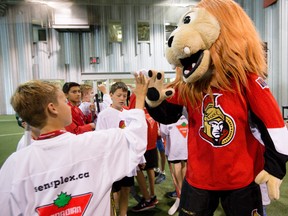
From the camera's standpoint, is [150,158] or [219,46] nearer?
[219,46]

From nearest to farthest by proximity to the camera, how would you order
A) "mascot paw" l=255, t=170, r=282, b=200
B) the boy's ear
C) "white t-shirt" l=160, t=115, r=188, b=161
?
the boy's ear, "mascot paw" l=255, t=170, r=282, b=200, "white t-shirt" l=160, t=115, r=188, b=161

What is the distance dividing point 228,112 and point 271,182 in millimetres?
380

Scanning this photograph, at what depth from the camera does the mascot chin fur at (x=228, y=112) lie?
1.29 meters

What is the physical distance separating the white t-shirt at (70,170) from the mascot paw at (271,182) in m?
0.59

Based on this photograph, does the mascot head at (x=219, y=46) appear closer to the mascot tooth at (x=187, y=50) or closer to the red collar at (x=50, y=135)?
the mascot tooth at (x=187, y=50)

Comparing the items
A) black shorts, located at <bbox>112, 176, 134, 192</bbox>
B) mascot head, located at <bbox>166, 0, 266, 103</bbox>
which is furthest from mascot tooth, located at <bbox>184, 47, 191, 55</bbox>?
black shorts, located at <bbox>112, 176, 134, 192</bbox>

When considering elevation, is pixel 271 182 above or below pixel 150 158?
above

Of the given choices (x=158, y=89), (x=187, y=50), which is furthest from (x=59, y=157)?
(x=187, y=50)

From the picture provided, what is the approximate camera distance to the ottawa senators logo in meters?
1.33

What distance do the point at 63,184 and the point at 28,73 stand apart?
1349 cm

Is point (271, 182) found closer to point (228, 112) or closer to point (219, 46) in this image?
point (228, 112)

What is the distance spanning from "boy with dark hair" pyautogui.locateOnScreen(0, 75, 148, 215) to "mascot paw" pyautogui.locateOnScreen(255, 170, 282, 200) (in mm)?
592

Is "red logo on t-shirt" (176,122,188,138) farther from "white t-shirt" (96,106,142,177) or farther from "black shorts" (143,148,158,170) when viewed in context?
"white t-shirt" (96,106,142,177)

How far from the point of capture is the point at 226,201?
4.63 feet
